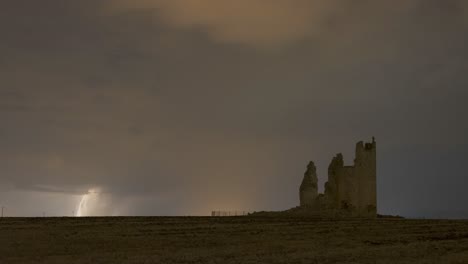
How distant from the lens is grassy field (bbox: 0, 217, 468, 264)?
67.3 ft

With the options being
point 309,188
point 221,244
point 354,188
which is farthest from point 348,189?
point 221,244

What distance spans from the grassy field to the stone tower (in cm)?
3245

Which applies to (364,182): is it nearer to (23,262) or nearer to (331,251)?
(331,251)

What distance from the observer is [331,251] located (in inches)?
913

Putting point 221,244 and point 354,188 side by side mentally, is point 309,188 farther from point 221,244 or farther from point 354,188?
point 221,244

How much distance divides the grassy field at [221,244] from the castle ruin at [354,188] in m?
29.4

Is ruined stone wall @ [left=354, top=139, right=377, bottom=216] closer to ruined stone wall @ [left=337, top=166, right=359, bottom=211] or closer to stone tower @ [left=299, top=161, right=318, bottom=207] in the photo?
ruined stone wall @ [left=337, top=166, right=359, bottom=211]

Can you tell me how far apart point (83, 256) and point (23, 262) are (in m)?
2.23

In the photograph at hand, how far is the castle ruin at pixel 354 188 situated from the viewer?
6494 centimetres

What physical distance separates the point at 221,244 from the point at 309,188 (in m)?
44.7

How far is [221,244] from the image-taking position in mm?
25250

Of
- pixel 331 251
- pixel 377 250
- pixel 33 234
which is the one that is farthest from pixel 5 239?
pixel 377 250

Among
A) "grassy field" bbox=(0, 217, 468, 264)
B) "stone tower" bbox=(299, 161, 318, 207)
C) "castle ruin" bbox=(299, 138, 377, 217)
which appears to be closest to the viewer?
"grassy field" bbox=(0, 217, 468, 264)

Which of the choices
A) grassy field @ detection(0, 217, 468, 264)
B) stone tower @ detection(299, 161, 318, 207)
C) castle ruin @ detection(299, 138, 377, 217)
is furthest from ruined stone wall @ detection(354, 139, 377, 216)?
grassy field @ detection(0, 217, 468, 264)
